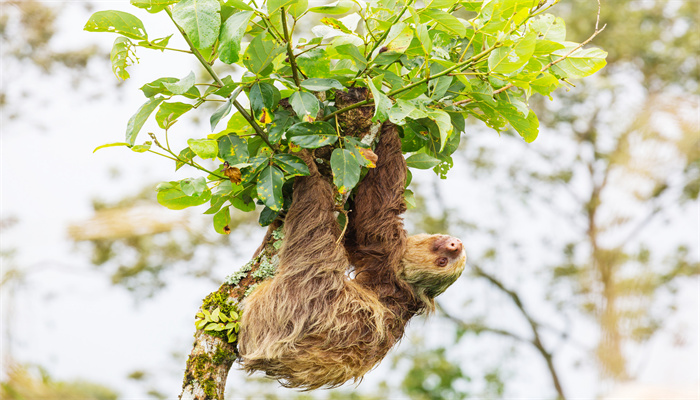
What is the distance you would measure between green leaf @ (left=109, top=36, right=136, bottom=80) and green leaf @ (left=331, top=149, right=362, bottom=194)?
115 centimetres

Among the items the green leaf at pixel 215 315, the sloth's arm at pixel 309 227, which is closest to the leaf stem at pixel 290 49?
the sloth's arm at pixel 309 227

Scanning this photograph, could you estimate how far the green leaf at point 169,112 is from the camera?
2951 mm

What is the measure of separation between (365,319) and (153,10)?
7.50ft

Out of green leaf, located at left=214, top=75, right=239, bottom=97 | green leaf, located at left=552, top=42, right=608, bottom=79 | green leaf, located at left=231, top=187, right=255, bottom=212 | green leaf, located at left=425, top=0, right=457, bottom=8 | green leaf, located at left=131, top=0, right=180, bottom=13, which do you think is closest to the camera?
green leaf, located at left=131, top=0, right=180, bottom=13

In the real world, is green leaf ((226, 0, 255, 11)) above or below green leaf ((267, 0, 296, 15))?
above

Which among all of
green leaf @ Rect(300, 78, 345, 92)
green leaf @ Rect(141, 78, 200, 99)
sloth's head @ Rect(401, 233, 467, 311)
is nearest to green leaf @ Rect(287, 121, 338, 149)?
green leaf @ Rect(300, 78, 345, 92)

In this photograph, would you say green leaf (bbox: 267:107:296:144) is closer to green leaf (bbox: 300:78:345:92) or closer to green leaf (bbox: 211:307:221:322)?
green leaf (bbox: 300:78:345:92)

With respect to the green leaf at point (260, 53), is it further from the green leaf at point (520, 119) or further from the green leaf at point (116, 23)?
the green leaf at point (520, 119)

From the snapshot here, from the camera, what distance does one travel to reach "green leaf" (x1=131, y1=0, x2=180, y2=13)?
101 inches

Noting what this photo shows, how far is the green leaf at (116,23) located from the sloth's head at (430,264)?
7.87ft

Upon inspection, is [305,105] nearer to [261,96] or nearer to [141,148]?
[261,96]

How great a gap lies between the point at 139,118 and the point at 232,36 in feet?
2.22

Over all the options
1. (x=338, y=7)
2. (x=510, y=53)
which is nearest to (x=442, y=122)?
(x=510, y=53)

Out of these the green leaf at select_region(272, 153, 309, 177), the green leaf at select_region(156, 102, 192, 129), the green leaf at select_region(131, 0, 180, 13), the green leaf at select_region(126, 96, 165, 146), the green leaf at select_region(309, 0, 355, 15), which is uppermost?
the green leaf at select_region(131, 0, 180, 13)
